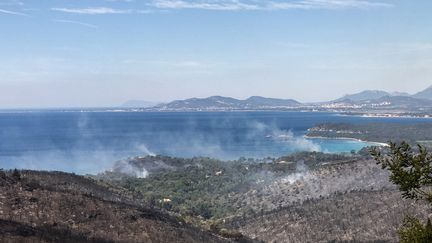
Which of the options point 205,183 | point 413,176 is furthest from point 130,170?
point 413,176

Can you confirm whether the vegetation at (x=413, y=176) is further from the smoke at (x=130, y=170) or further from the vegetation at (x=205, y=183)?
the smoke at (x=130, y=170)

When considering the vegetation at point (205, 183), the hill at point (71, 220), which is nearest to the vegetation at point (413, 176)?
the hill at point (71, 220)

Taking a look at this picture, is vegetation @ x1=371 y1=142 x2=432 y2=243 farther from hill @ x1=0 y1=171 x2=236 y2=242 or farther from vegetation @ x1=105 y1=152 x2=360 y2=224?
vegetation @ x1=105 y1=152 x2=360 y2=224

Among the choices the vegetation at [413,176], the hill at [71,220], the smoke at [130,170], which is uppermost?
the vegetation at [413,176]

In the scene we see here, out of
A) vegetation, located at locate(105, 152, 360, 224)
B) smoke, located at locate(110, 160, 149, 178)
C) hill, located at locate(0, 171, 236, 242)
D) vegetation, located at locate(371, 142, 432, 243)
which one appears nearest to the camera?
vegetation, located at locate(371, 142, 432, 243)

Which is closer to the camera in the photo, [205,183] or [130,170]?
[205,183]

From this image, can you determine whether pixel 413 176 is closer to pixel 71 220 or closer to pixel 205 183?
pixel 71 220

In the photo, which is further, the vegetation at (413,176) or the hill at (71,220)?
the hill at (71,220)

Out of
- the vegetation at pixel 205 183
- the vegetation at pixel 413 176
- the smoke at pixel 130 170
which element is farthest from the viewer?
the smoke at pixel 130 170

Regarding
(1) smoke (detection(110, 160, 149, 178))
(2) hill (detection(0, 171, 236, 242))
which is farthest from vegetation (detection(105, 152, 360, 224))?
(2) hill (detection(0, 171, 236, 242))

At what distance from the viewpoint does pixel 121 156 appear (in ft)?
623

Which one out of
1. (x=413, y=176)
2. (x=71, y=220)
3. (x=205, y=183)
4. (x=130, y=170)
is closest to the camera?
(x=413, y=176)

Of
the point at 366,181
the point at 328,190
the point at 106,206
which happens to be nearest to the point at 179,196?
the point at 328,190

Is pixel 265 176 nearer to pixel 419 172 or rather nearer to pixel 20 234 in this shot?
pixel 20 234
